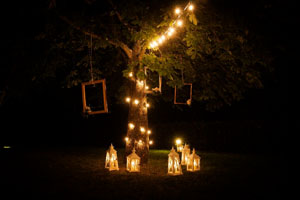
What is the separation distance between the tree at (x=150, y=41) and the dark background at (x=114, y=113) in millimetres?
545

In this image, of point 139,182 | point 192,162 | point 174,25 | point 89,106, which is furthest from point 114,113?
point 139,182

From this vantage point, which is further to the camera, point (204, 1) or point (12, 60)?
point (12, 60)

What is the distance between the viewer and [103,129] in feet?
71.7

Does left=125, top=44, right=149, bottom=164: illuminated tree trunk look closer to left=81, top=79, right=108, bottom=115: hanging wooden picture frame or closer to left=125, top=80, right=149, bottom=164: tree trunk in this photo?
left=125, top=80, right=149, bottom=164: tree trunk

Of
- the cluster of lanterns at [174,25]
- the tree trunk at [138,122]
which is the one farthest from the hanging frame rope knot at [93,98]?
the cluster of lanterns at [174,25]

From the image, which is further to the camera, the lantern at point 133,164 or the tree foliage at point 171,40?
the lantern at point 133,164

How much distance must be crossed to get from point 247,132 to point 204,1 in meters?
9.73

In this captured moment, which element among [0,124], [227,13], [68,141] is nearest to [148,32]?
[227,13]

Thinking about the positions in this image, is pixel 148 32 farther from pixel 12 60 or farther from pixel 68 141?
pixel 68 141

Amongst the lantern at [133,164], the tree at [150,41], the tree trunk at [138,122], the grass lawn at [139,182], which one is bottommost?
the grass lawn at [139,182]

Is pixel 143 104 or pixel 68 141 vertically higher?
pixel 143 104

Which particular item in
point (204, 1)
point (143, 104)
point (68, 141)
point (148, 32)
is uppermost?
point (204, 1)

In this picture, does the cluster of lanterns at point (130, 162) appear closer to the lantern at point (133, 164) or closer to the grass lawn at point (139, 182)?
the lantern at point (133, 164)

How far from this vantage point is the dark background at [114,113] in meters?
8.05
